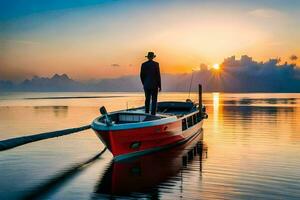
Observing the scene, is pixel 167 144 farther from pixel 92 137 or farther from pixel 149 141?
pixel 92 137

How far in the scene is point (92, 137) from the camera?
2686 cm

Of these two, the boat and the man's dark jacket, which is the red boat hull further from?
the man's dark jacket

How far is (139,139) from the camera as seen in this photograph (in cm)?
1722

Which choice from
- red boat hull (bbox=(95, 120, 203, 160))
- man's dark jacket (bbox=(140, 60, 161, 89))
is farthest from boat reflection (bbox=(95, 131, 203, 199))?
man's dark jacket (bbox=(140, 60, 161, 89))

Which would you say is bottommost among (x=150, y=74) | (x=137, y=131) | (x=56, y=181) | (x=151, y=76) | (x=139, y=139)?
(x=56, y=181)

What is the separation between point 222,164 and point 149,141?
3.86m

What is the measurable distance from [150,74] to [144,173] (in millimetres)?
6689

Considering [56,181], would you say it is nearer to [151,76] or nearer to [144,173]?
[144,173]

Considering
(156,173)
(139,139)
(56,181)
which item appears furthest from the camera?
(139,139)

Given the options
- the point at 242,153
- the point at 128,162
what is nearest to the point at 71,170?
the point at 128,162

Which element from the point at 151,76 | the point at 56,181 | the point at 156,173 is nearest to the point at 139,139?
the point at 156,173

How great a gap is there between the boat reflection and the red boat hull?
404mm

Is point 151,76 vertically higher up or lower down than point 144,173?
higher up

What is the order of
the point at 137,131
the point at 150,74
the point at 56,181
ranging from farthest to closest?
the point at 150,74
the point at 137,131
the point at 56,181
